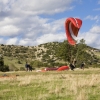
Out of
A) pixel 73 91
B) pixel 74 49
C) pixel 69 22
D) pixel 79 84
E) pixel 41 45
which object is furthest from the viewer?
pixel 41 45

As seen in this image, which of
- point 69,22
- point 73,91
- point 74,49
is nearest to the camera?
point 73,91

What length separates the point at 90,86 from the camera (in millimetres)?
15031

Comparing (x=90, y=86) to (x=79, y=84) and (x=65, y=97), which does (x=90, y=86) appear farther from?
(x=65, y=97)

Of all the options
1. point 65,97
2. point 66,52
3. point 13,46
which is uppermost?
point 13,46

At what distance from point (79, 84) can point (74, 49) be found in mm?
58971

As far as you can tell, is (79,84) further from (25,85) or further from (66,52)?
(66,52)

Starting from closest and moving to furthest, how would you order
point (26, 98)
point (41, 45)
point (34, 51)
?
point (26, 98)
point (34, 51)
point (41, 45)

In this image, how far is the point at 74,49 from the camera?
242ft

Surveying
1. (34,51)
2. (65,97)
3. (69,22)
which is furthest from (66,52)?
(34,51)

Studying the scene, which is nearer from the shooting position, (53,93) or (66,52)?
(53,93)

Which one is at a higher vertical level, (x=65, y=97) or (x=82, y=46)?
(x=82, y=46)

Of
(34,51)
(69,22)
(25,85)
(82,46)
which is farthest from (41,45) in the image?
(25,85)

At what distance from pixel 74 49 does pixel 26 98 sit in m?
62.6

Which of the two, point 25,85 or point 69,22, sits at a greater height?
point 69,22
